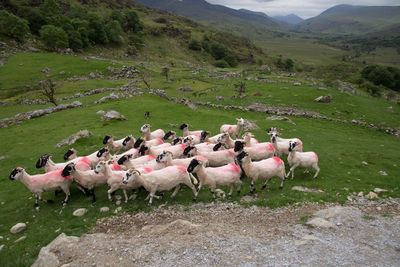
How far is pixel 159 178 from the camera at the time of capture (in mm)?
16125

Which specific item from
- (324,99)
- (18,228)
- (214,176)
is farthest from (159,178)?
(324,99)

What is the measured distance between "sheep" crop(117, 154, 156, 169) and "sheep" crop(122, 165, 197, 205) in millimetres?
2296

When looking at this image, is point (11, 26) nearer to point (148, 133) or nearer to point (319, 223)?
point (148, 133)

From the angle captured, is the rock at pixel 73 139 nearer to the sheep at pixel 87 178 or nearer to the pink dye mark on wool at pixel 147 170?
the sheep at pixel 87 178

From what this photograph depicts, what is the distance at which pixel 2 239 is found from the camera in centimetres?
1474

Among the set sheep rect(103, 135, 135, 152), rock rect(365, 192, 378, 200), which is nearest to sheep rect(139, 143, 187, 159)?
sheep rect(103, 135, 135, 152)

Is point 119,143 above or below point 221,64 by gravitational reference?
above

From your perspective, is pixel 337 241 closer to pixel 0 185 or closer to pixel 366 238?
pixel 366 238

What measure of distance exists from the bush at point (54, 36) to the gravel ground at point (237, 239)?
73293mm

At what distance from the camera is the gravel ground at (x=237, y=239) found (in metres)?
11.7

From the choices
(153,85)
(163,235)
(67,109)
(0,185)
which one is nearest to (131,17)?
(153,85)

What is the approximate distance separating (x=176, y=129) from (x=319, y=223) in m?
17.7

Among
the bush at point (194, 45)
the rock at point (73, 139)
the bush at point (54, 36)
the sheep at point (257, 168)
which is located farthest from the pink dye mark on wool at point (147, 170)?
the bush at point (194, 45)

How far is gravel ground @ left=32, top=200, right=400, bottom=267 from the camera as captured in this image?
11.7 metres
